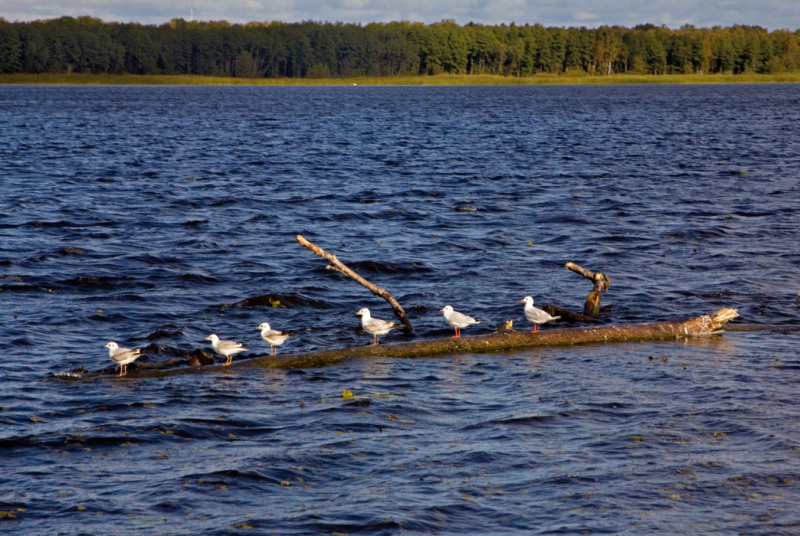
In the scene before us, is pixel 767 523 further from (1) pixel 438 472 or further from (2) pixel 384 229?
(2) pixel 384 229

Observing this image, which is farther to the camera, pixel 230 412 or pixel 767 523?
pixel 230 412

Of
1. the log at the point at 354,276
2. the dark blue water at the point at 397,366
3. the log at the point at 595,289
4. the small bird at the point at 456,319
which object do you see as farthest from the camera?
the log at the point at 595,289

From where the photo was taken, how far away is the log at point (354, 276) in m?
13.8

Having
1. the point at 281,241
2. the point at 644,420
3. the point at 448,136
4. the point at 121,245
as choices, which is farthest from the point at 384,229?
the point at 448,136

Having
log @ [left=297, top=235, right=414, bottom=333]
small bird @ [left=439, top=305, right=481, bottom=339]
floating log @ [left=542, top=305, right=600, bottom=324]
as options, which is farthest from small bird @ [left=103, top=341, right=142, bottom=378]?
floating log @ [left=542, top=305, right=600, bottom=324]

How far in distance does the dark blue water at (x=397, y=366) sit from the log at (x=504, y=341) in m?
0.25

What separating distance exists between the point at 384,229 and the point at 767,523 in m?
20.3

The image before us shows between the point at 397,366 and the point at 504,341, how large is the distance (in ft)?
6.54

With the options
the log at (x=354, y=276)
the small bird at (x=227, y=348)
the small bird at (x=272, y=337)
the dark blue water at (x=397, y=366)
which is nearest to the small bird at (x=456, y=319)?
the log at (x=354, y=276)

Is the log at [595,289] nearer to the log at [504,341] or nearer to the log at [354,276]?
the log at [504,341]

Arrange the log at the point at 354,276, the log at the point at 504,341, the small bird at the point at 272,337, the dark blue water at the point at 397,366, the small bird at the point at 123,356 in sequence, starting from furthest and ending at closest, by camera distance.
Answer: the small bird at the point at 272,337 → the log at the point at 504,341 → the log at the point at 354,276 → the small bird at the point at 123,356 → the dark blue water at the point at 397,366

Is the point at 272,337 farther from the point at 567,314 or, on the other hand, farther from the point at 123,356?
the point at 567,314

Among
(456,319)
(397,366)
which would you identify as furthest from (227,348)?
(456,319)

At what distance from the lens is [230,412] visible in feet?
38.9
